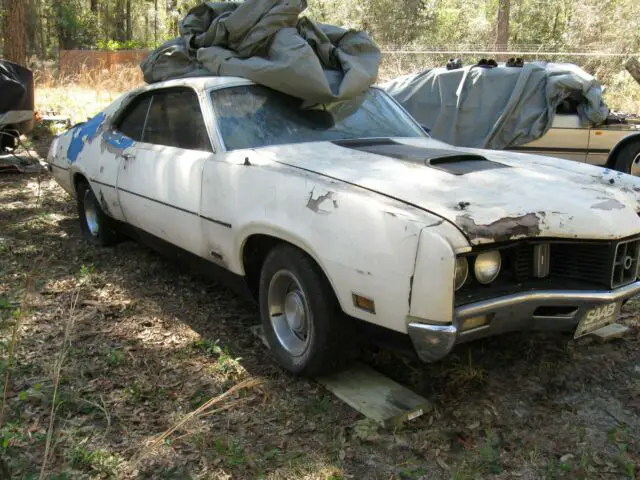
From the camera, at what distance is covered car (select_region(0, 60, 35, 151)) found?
8680 millimetres

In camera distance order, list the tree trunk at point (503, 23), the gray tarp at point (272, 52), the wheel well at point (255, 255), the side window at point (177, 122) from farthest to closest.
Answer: the tree trunk at point (503, 23), the gray tarp at point (272, 52), the side window at point (177, 122), the wheel well at point (255, 255)

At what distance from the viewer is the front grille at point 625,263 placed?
9.37 ft

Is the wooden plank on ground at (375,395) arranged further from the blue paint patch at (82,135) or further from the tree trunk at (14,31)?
the tree trunk at (14,31)

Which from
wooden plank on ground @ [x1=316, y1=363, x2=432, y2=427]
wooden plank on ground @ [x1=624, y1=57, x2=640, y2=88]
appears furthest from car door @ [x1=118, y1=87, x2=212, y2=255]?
wooden plank on ground @ [x1=624, y1=57, x2=640, y2=88]

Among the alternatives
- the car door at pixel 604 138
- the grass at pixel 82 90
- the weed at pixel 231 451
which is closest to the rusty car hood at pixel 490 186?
the weed at pixel 231 451

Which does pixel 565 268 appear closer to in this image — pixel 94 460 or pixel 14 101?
pixel 94 460

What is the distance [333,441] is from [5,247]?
13.1ft

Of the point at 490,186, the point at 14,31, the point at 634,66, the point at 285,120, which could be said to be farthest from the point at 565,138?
the point at 14,31

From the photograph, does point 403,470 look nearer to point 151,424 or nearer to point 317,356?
point 317,356

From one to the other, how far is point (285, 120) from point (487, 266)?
1800mm

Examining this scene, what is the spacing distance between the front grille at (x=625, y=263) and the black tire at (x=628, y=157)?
506cm

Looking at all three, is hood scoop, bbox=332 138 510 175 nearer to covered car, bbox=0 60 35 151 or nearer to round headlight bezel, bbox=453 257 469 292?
round headlight bezel, bbox=453 257 469 292

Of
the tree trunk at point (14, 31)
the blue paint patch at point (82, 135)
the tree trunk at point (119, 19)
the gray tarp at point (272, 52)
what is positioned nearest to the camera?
the gray tarp at point (272, 52)

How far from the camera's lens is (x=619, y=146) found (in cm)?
758
